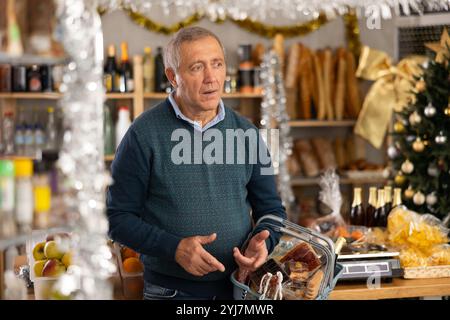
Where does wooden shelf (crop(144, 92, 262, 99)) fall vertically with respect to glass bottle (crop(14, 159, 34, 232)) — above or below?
above

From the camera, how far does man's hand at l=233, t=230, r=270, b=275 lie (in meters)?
2.42

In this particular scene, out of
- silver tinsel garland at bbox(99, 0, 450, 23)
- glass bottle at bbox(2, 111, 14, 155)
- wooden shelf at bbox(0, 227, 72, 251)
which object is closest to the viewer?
wooden shelf at bbox(0, 227, 72, 251)

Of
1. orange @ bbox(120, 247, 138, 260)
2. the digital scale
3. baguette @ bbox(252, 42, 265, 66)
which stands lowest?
the digital scale

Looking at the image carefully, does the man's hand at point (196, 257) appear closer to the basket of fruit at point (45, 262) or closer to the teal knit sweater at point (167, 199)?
the teal knit sweater at point (167, 199)

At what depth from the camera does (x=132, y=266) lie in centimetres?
288

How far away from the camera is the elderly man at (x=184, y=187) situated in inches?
96.6

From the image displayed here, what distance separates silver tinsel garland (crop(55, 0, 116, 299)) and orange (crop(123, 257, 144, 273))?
0.96 metres

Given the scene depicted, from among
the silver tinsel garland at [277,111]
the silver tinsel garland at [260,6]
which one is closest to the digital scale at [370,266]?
the silver tinsel garland at [260,6]

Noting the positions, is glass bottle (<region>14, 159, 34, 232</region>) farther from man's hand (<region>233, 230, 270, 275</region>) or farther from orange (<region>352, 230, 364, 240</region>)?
orange (<region>352, 230, 364, 240</region>)

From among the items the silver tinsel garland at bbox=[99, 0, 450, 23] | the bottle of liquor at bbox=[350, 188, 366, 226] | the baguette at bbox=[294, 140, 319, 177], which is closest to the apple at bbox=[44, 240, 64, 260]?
the bottle of liquor at bbox=[350, 188, 366, 226]

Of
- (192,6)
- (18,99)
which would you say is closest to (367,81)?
(192,6)

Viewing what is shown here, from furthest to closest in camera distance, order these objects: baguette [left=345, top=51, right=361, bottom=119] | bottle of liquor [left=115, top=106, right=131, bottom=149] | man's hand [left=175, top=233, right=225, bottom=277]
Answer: baguette [left=345, top=51, right=361, bottom=119], bottle of liquor [left=115, top=106, right=131, bottom=149], man's hand [left=175, top=233, right=225, bottom=277]
